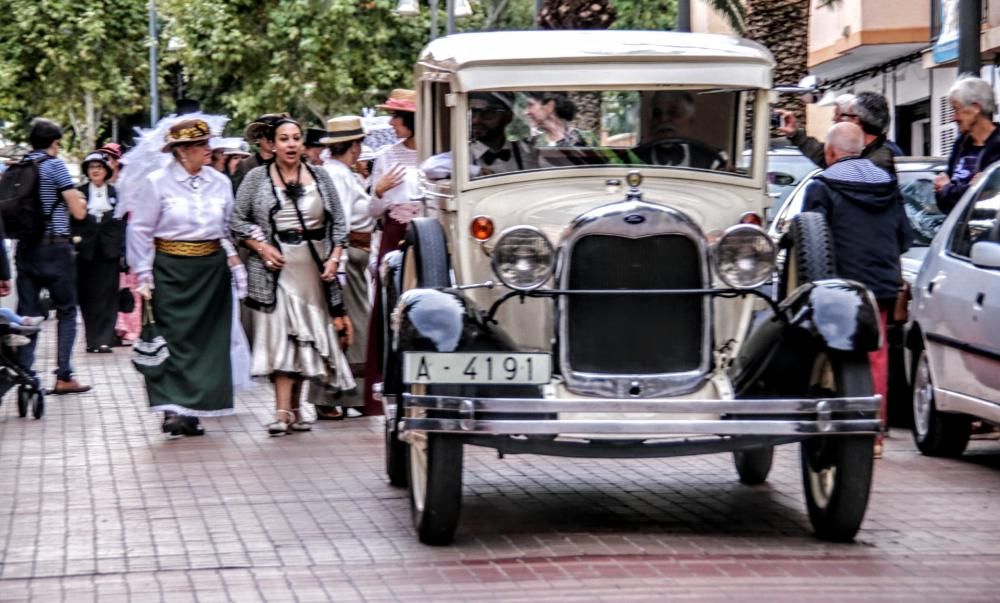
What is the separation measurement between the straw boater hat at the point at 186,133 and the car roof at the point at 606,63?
10.9 ft

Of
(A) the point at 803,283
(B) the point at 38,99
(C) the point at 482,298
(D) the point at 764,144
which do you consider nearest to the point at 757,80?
(D) the point at 764,144

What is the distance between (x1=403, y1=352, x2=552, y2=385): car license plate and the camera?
7883 millimetres

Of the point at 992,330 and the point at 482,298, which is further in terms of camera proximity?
the point at 992,330

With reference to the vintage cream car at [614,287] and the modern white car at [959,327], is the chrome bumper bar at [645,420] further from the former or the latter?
the modern white car at [959,327]

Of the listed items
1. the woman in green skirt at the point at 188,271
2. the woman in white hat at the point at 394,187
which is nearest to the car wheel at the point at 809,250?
the woman in white hat at the point at 394,187

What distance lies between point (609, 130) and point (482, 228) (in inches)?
35.4

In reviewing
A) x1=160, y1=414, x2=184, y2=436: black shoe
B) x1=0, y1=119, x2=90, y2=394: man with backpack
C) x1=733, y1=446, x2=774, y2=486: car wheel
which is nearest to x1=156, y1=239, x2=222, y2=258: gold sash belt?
x1=160, y1=414, x2=184, y2=436: black shoe

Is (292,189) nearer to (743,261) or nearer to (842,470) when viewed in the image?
(743,261)

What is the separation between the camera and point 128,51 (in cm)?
5809

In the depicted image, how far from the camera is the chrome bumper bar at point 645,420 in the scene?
781cm

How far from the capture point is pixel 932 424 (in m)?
11.1

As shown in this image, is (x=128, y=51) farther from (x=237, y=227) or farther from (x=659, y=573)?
(x=659, y=573)

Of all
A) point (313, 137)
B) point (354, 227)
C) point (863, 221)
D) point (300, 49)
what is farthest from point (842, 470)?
point (300, 49)

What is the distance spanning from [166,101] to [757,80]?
62184 mm
